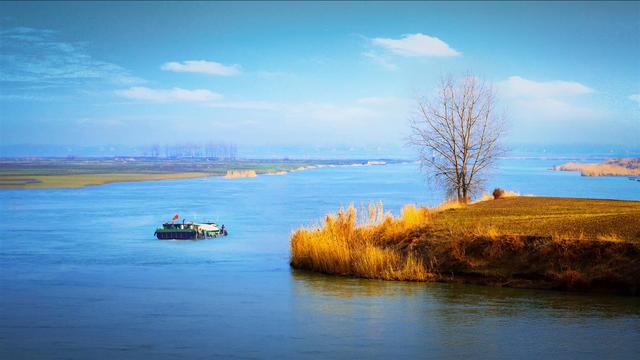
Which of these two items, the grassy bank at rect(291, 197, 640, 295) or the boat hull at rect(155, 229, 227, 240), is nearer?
the grassy bank at rect(291, 197, 640, 295)

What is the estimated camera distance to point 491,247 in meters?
19.1

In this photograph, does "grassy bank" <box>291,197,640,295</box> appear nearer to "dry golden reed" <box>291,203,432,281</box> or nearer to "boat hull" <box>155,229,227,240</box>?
"dry golden reed" <box>291,203,432,281</box>

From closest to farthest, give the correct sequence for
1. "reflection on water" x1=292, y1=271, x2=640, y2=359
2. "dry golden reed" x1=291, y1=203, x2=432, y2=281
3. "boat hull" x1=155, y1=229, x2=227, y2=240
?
"reflection on water" x1=292, y1=271, x2=640, y2=359
"dry golden reed" x1=291, y1=203, x2=432, y2=281
"boat hull" x1=155, y1=229, x2=227, y2=240

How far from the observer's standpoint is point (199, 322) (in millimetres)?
16406

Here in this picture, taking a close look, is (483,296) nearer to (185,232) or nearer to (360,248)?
(360,248)

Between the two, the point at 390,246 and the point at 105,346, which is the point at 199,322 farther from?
the point at 390,246

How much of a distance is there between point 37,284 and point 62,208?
37.2 meters

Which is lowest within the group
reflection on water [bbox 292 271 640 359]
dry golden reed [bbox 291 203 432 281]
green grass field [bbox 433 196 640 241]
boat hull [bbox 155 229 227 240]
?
boat hull [bbox 155 229 227 240]

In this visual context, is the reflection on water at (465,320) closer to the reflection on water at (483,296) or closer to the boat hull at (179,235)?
the reflection on water at (483,296)

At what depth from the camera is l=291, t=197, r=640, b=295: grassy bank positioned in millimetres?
17547

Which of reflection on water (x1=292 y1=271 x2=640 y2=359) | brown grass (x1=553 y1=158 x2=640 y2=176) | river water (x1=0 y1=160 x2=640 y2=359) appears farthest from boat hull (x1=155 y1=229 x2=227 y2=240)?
brown grass (x1=553 y1=158 x2=640 y2=176)

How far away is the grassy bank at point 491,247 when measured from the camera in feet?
57.6

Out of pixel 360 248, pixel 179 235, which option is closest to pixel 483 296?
pixel 360 248

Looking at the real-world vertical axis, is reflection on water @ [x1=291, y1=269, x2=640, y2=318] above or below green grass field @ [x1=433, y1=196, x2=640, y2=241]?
below
